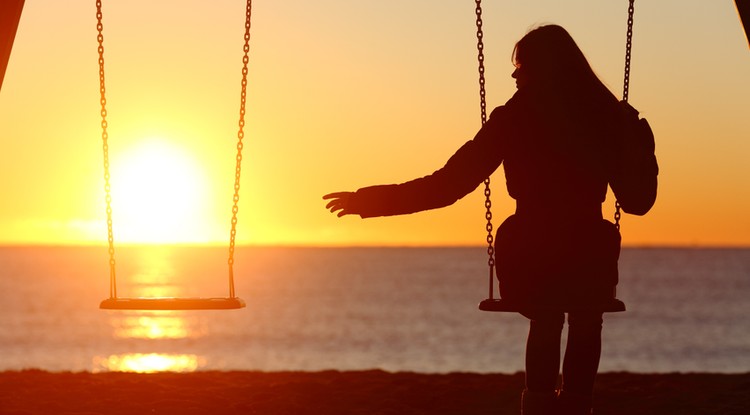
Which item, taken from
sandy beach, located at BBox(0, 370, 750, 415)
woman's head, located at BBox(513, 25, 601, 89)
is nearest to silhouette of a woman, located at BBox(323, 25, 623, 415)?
woman's head, located at BBox(513, 25, 601, 89)

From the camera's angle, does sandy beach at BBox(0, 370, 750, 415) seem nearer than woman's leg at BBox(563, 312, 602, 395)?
No

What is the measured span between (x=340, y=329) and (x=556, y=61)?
203ft

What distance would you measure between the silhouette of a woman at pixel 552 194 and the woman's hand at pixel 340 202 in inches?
13.3

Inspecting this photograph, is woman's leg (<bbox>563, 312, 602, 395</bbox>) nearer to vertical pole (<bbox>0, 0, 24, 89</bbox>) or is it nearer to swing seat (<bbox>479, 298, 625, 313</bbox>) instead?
swing seat (<bbox>479, 298, 625, 313</bbox>)

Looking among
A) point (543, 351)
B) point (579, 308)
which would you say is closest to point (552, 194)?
point (579, 308)

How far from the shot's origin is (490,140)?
6.04 m

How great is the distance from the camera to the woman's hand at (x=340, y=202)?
249 inches

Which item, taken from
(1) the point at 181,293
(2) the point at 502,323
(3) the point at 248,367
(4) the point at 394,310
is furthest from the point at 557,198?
(1) the point at 181,293

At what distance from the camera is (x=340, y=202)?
6.36 metres

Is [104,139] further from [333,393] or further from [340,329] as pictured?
[340,329]

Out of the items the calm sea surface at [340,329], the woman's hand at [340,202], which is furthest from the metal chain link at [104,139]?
the calm sea surface at [340,329]

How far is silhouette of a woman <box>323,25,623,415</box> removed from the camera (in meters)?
5.95

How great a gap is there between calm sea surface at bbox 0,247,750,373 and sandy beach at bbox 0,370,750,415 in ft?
114

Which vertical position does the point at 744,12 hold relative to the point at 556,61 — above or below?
above
